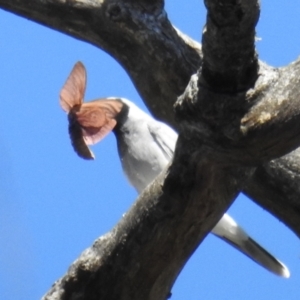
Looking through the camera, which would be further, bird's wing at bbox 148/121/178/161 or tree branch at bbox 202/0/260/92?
bird's wing at bbox 148/121/178/161

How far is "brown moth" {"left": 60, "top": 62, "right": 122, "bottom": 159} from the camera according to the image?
198 cm

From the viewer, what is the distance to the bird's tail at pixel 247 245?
107 inches

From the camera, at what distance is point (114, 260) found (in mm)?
1659

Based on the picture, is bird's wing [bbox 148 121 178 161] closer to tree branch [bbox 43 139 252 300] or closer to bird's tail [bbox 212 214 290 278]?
bird's tail [bbox 212 214 290 278]

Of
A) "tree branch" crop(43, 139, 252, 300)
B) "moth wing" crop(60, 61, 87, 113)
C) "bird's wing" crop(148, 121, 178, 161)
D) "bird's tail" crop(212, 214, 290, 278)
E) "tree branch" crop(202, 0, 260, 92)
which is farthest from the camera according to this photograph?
"bird's wing" crop(148, 121, 178, 161)

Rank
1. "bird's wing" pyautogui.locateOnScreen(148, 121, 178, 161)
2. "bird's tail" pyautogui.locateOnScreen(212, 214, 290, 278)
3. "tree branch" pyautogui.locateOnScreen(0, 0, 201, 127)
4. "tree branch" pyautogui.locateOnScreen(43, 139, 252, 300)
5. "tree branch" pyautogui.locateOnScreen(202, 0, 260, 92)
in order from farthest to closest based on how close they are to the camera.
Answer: "bird's wing" pyautogui.locateOnScreen(148, 121, 178, 161), "bird's tail" pyautogui.locateOnScreen(212, 214, 290, 278), "tree branch" pyautogui.locateOnScreen(0, 0, 201, 127), "tree branch" pyautogui.locateOnScreen(43, 139, 252, 300), "tree branch" pyautogui.locateOnScreen(202, 0, 260, 92)

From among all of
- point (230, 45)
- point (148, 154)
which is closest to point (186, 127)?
point (230, 45)

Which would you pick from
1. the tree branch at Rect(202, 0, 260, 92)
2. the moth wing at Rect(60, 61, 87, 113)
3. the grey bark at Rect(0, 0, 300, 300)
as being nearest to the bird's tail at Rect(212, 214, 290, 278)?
the grey bark at Rect(0, 0, 300, 300)

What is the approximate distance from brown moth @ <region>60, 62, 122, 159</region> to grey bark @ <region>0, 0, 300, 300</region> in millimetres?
168

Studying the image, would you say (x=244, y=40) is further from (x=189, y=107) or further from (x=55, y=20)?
(x=55, y=20)

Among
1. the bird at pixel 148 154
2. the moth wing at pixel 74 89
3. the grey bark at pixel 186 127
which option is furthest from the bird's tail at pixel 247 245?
the moth wing at pixel 74 89

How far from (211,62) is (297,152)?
728 mm

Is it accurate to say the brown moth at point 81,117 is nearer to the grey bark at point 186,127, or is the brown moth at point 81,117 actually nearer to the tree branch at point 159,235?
the grey bark at point 186,127

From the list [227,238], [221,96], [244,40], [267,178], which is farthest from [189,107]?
[227,238]
